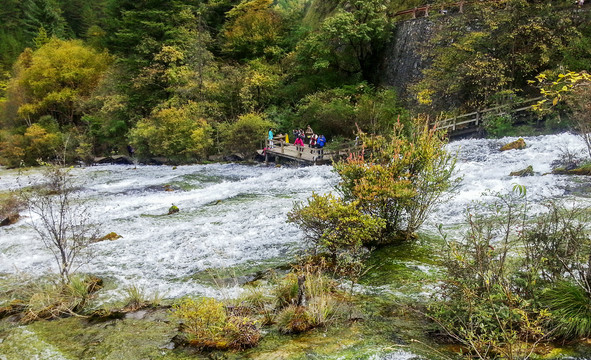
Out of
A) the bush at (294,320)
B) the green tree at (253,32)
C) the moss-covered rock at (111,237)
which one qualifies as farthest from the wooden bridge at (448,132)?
the bush at (294,320)

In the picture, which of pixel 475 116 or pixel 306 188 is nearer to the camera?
pixel 306 188

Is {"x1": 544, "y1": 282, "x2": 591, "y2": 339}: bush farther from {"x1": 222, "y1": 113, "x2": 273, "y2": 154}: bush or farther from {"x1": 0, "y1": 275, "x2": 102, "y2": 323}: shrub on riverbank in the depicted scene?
{"x1": 222, "y1": 113, "x2": 273, "y2": 154}: bush

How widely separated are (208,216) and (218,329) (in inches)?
313

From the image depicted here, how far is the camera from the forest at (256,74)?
2150cm

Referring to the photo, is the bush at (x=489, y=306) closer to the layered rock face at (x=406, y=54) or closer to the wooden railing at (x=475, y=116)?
the wooden railing at (x=475, y=116)

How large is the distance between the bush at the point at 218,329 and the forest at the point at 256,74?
58.6 feet

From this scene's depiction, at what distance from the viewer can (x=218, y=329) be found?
495 centimetres

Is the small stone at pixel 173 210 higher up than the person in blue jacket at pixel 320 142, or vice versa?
the person in blue jacket at pixel 320 142

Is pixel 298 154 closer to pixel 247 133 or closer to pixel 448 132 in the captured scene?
pixel 247 133

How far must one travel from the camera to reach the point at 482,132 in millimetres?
21766

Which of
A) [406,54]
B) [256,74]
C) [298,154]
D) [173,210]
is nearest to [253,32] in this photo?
[256,74]

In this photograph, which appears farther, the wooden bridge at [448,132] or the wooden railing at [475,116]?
the wooden bridge at [448,132]

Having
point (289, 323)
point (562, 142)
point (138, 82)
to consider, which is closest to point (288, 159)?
point (562, 142)

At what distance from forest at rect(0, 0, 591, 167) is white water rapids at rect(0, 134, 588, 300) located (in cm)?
476
